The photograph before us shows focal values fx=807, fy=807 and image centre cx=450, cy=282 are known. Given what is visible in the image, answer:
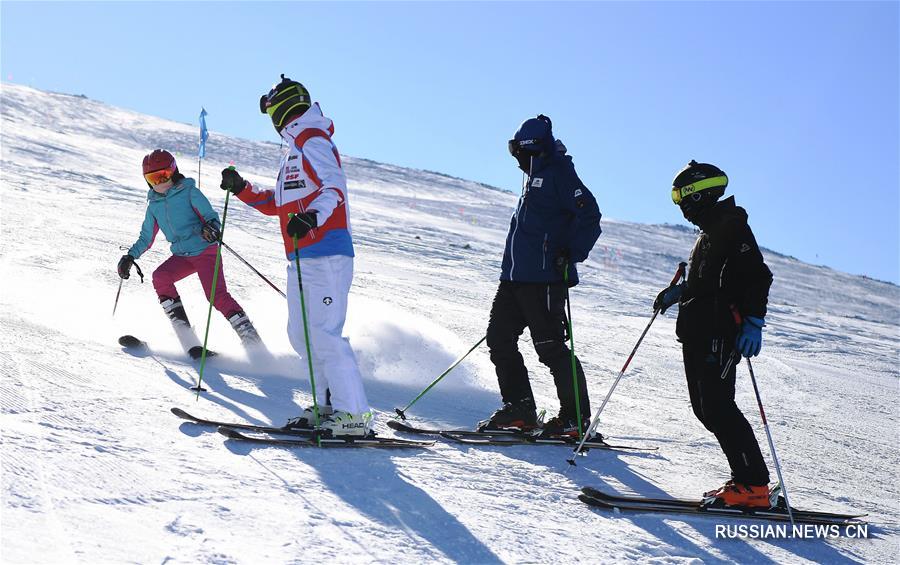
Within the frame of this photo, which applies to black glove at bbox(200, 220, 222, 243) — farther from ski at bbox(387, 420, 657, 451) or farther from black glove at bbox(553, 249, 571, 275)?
black glove at bbox(553, 249, 571, 275)

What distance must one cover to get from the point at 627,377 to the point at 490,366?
6.31 feet

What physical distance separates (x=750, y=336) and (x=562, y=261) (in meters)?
1.49

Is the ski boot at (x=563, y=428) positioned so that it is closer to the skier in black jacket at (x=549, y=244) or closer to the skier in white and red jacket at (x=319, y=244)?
the skier in black jacket at (x=549, y=244)

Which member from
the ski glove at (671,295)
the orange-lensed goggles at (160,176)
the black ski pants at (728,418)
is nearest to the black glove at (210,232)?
the orange-lensed goggles at (160,176)

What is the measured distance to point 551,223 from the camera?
18.0 ft

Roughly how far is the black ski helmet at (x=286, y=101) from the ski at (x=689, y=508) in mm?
2782

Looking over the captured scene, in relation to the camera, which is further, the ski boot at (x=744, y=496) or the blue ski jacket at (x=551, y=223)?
the blue ski jacket at (x=551, y=223)

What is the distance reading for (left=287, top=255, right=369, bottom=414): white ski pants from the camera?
4691 mm

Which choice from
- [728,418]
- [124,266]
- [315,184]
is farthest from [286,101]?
[728,418]

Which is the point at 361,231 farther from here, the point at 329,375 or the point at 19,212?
the point at 329,375

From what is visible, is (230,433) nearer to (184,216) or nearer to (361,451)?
(361,451)

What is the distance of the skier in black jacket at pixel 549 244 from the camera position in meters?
5.36

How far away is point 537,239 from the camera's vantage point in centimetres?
548

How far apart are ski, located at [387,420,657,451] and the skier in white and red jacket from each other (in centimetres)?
57
